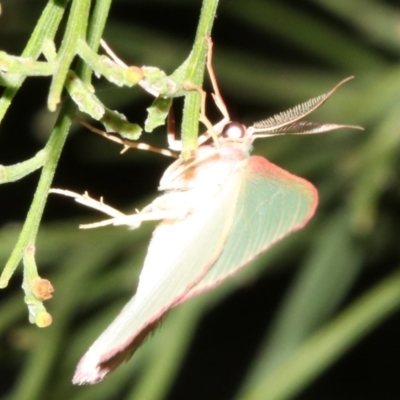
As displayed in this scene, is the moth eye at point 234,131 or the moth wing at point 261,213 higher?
the moth eye at point 234,131

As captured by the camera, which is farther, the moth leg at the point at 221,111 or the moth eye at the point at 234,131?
the moth eye at the point at 234,131

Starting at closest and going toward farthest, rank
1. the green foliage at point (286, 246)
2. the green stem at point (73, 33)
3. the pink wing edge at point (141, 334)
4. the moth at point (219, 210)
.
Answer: the green stem at point (73, 33), the pink wing edge at point (141, 334), the moth at point (219, 210), the green foliage at point (286, 246)

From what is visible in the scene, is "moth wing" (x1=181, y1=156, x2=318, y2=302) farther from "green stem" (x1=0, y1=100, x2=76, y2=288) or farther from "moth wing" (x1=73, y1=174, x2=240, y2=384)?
"green stem" (x1=0, y1=100, x2=76, y2=288)

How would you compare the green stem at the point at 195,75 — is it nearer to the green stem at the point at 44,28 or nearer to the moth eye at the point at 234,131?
the green stem at the point at 44,28

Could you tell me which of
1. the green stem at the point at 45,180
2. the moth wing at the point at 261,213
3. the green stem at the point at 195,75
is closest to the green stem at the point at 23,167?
the green stem at the point at 45,180

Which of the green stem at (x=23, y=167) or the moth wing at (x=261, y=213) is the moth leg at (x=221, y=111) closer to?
the moth wing at (x=261, y=213)

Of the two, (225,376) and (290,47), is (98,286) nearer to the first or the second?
(290,47)

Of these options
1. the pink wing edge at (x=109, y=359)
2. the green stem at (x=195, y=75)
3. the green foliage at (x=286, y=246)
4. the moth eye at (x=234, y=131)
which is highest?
the green stem at (x=195, y=75)

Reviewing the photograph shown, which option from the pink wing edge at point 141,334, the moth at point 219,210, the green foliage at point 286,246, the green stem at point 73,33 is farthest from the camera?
the green foliage at point 286,246

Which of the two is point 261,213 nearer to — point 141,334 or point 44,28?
point 141,334
